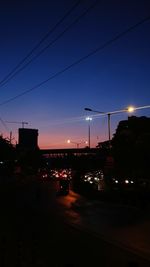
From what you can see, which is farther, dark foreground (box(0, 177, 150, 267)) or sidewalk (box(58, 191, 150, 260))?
sidewalk (box(58, 191, 150, 260))

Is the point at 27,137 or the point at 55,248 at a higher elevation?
the point at 27,137

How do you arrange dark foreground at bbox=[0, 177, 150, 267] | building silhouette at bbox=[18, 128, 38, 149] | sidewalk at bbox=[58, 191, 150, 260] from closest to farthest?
1. dark foreground at bbox=[0, 177, 150, 267]
2. sidewalk at bbox=[58, 191, 150, 260]
3. building silhouette at bbox=[18, 128, 38, 149]

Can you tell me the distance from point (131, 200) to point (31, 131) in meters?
76.8

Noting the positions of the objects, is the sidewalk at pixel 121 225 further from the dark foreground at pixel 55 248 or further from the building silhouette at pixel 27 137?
the building silhouette at pixel 27 137

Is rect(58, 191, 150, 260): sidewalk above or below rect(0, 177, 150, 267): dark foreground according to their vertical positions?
above

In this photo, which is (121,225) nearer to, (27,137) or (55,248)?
(55,248)

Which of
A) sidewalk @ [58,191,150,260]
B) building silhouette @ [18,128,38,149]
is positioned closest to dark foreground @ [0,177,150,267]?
sidewalk @ [58,191,150,260]

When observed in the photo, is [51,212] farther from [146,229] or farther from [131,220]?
[146,229]

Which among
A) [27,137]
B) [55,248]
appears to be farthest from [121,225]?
[27,137]

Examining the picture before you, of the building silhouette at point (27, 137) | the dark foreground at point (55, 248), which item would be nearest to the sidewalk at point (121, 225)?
the dark foreground at point (55, 248)

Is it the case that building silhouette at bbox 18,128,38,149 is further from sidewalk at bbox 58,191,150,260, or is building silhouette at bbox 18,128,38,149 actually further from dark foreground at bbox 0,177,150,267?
dark foreground at bbox 0,177,150,267

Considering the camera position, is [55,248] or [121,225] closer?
[55,248]

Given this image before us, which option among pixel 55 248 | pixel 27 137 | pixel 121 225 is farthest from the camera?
pixel 27 137

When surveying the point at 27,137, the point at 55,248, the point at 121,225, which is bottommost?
the point at 55,248
